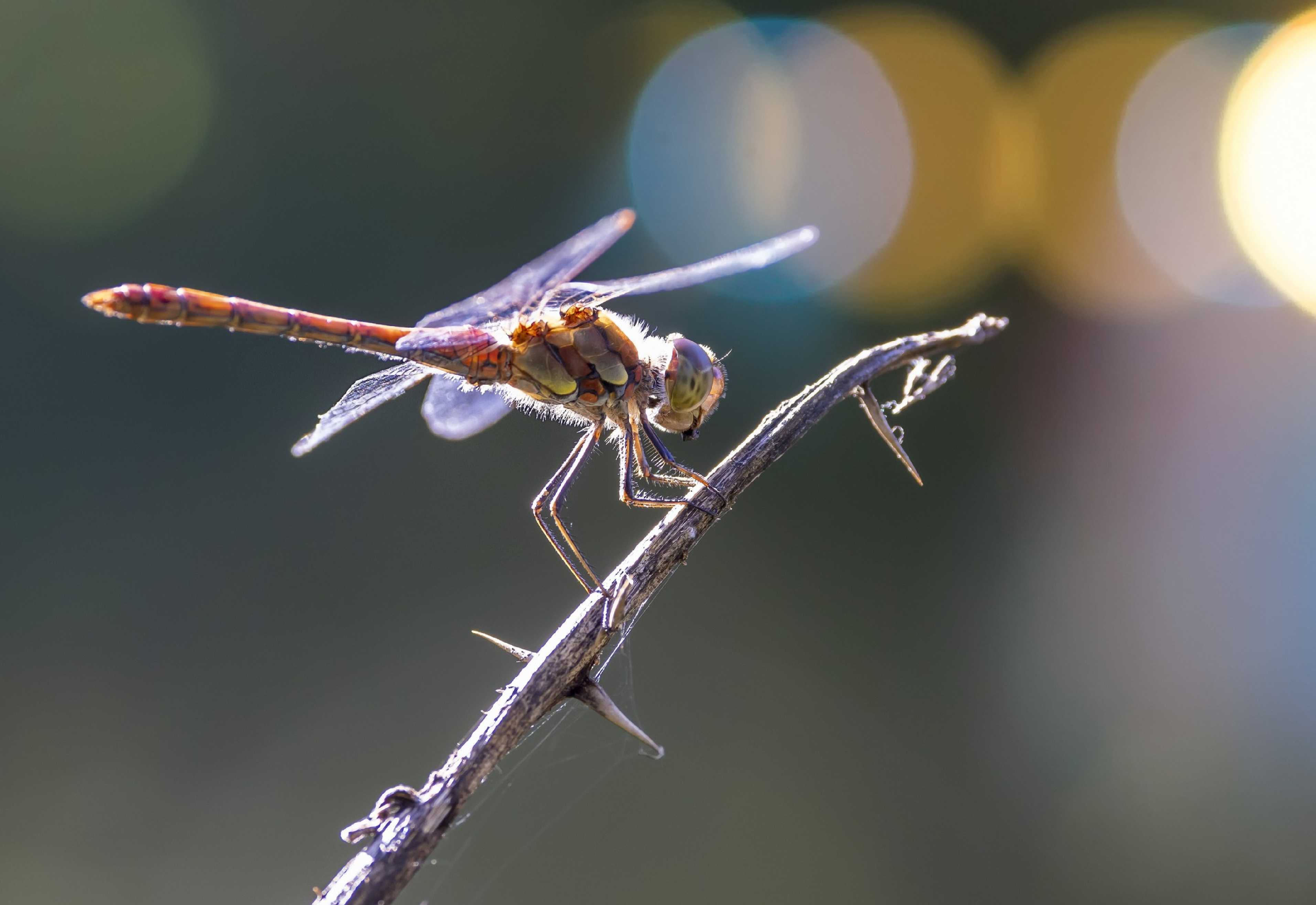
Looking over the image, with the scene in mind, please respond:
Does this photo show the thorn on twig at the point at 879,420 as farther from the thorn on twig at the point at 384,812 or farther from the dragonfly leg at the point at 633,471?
the thorn on twig at the point at 384,812

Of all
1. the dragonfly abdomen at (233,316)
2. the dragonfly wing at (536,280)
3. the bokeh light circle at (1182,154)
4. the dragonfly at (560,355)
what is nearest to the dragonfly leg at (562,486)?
the dragonfly at (560,355)

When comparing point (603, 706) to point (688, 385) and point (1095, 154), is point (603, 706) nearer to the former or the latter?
point (688, 385)

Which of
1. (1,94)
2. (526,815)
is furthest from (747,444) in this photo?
(1,94)

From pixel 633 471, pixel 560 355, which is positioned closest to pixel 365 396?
pixel 560 355

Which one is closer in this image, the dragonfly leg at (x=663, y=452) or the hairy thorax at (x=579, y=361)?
the dragonfly leg at (x=663, y=452)

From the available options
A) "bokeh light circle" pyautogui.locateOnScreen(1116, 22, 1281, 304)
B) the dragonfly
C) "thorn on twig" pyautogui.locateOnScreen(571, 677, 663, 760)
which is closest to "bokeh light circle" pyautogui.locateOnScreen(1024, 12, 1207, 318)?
"bokeh light circle" pyautogui.locateOnScreen(1116, 22, 1281, 304)

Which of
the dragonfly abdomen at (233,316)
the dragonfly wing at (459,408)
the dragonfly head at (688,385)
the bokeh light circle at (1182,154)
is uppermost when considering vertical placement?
the dragonfly abdomen at (233,316)

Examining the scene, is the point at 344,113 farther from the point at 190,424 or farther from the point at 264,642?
the point at 264,642
